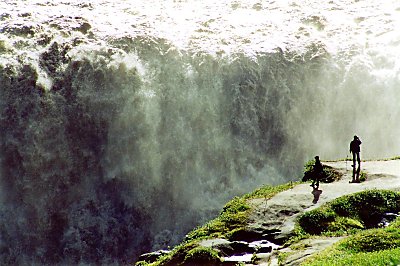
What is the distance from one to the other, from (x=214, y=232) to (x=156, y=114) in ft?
129

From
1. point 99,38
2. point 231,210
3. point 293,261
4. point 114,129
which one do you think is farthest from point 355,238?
point 99,38

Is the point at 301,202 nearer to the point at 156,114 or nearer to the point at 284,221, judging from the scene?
the point at 284,221

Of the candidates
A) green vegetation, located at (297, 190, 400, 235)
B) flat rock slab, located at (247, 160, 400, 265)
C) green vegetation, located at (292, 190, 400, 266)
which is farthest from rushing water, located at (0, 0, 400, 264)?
green vegetation, located at (292, 190, 400, 266)

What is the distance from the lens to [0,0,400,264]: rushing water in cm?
5388

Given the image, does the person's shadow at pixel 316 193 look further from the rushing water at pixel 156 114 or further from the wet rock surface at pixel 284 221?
the rushing water at pixel 156 114

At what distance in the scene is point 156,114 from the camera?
5934 cm

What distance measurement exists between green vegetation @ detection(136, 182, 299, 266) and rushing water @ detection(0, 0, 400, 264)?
97.5 feet

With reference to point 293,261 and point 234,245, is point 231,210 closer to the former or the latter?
point 234,245

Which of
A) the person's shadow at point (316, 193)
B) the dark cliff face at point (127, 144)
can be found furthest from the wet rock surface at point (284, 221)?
the dark cliff face at point (127, 144)

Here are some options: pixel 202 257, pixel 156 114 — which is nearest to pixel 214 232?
pixel 202 257

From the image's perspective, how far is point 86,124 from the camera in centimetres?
5762

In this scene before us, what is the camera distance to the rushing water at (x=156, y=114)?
177ft

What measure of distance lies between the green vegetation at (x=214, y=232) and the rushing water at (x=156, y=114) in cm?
2972

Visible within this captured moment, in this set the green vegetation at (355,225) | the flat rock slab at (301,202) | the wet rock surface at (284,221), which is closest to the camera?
the green vegetation at (355,225)
